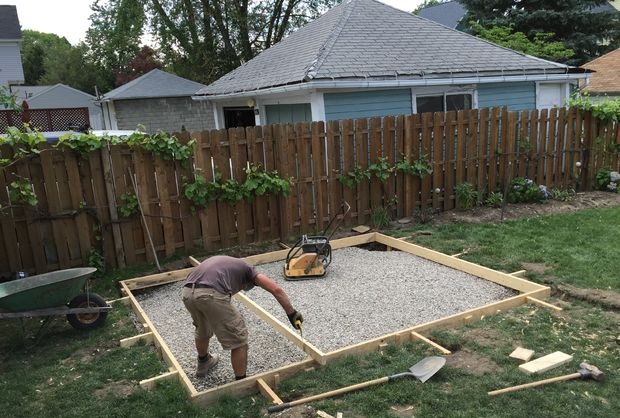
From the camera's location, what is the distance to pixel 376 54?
430 inches

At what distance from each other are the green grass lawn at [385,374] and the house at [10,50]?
3001 centimetres

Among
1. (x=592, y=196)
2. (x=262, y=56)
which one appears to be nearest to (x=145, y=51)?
(x=262, y=56)

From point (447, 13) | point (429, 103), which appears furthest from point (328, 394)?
point (447, 13)

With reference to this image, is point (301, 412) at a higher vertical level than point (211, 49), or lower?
lower

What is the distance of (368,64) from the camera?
34.1 feet

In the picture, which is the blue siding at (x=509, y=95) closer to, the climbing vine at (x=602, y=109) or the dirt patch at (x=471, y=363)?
the climbing vine at (x=602, y=109)

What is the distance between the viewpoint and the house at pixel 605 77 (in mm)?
20562

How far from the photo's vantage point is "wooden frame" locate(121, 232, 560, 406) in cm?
396

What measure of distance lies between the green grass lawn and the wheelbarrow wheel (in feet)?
0.30

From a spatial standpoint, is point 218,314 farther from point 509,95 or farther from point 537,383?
point 509,95

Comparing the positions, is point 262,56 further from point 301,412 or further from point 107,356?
point 301,412

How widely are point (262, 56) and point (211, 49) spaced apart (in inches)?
518

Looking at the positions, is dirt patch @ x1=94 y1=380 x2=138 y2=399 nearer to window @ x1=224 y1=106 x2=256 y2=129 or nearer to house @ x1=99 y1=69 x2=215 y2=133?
window @ x1=224 y1=106 x2=256 y2=129

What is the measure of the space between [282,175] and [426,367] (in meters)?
4.72
